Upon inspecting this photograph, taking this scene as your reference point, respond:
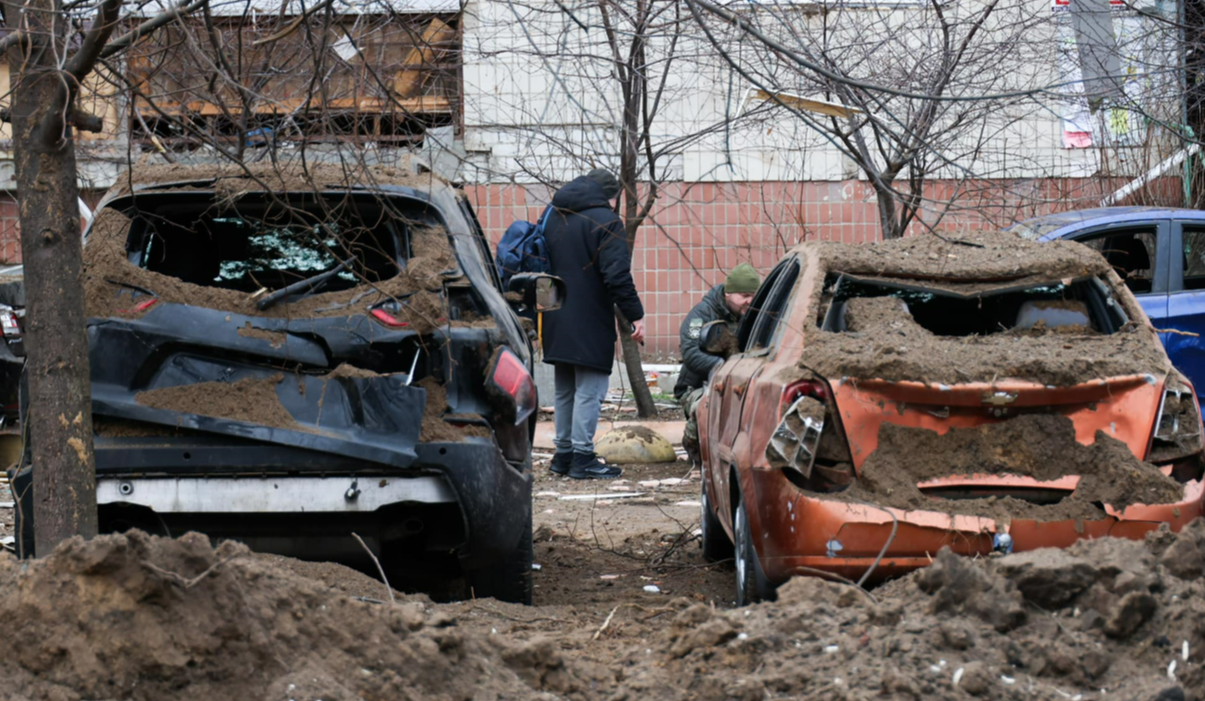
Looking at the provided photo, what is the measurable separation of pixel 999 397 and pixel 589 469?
5449mm

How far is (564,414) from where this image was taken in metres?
9.75

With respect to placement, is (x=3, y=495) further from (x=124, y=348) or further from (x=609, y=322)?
(x=124, y=348)

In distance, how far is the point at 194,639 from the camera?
127 inches

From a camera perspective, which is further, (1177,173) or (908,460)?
(1177,173)

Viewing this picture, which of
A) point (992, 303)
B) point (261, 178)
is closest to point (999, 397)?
point (992, 303)

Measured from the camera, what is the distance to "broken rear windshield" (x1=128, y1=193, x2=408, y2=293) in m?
5.01

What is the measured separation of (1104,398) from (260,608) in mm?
2940

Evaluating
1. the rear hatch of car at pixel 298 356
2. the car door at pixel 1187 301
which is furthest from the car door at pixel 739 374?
the car door at pixel 1187 301

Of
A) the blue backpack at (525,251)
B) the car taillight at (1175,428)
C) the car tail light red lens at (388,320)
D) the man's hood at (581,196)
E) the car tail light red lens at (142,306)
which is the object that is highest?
the man's hood at (581,196)

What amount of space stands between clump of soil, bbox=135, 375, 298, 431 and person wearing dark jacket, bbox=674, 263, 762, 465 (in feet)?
15.6

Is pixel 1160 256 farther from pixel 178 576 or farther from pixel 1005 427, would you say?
pixel 178 576

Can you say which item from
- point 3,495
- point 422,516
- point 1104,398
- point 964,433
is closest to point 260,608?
point 422,516

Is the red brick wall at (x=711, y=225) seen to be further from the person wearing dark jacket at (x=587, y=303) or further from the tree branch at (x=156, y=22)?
the tree branch at (x=156, y=22)

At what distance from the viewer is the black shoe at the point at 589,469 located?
9.59 metres
